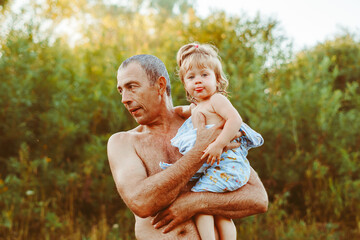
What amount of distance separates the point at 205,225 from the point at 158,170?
19.1 inches

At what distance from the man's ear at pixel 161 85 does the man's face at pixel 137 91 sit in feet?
0.17

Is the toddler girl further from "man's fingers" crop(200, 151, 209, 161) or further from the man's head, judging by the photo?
the man's head

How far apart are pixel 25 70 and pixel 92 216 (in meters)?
2.75

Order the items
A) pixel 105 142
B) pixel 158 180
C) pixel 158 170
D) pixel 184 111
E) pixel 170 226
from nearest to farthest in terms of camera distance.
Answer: pixel 158 180 < pixel 170 226 < pixel 158 170 < pixel 184 111 < pixel 105 142

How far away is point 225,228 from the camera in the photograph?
2527mm

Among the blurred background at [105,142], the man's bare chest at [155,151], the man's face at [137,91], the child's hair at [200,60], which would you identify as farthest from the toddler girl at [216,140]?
the blurred background at [105,142]

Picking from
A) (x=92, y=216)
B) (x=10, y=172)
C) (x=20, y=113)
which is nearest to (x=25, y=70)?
(x=20, y=113)

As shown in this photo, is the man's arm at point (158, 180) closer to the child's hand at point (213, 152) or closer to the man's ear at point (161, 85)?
the child's hand at point (213, 152)

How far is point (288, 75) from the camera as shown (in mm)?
9047

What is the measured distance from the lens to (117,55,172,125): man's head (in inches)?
Answer: 106

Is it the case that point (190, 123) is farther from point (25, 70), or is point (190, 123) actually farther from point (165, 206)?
point (25, 70)

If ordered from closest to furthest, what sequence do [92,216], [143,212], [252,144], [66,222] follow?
[143,212]
[252,144]
[66,222]
[92,216]

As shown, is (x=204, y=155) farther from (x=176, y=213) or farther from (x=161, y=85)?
(x=161, y=85)

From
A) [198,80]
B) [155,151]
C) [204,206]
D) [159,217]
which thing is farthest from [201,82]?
[159,217]
